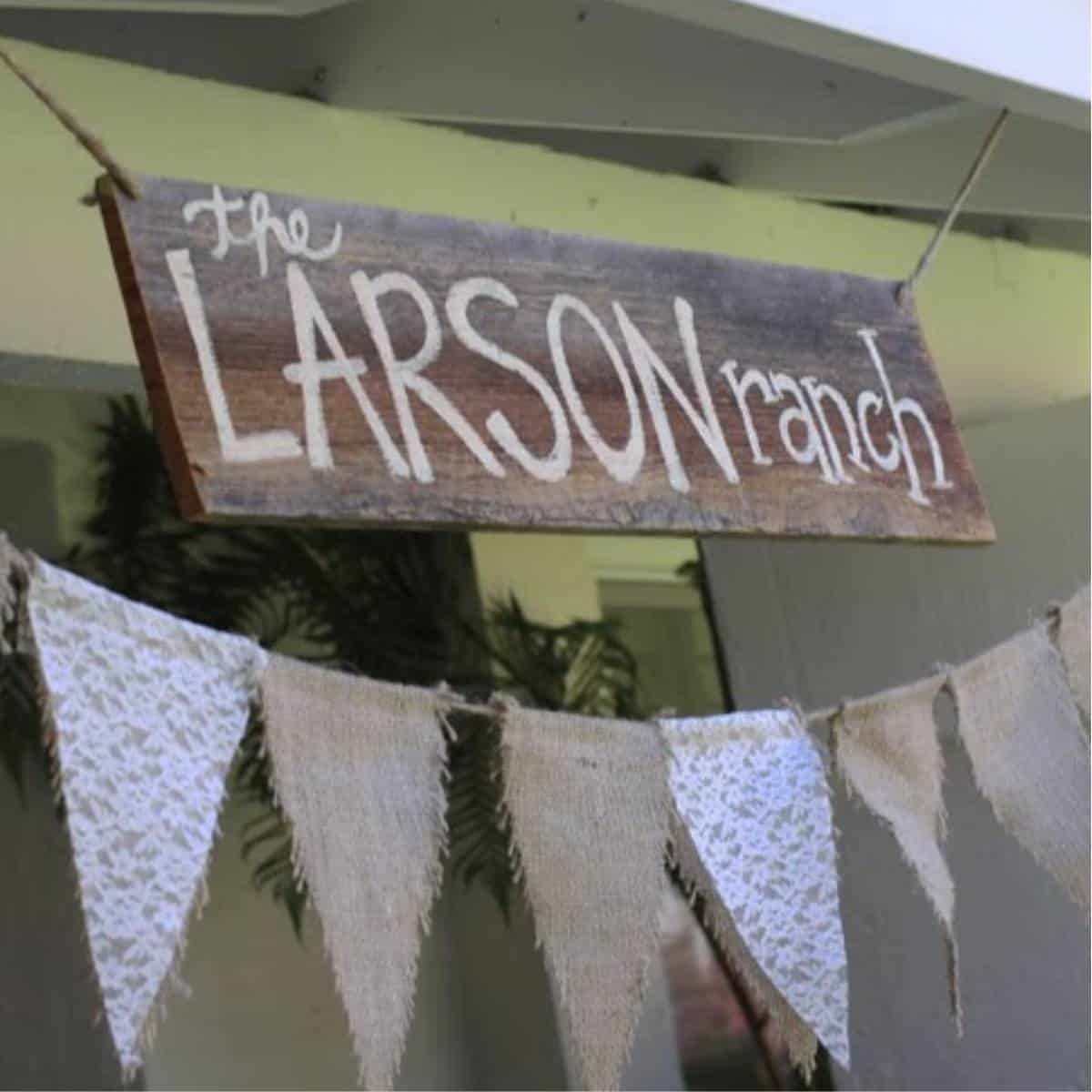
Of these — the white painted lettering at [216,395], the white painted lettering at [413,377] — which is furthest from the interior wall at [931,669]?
the white painted lettering at [216,395]

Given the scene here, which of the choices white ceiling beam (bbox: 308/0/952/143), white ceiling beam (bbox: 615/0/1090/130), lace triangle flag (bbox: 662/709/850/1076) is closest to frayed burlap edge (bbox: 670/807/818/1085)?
lace triangle flag (bbox: 662/709/850/1076)

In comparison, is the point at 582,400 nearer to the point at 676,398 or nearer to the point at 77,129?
the point at 676,398

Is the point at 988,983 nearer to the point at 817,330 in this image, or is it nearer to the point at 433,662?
the point at 433,662

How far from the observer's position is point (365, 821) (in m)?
1.23

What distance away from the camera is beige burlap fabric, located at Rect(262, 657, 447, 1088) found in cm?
120

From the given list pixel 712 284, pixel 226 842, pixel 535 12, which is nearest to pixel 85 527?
pixel 226 842

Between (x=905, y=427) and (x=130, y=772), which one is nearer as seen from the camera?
(x=130, y=772)

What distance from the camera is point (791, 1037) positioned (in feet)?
4.69

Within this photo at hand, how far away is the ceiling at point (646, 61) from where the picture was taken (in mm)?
1697

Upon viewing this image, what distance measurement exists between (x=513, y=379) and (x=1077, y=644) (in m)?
0.64

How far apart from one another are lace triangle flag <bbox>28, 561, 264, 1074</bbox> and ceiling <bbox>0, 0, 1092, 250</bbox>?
1.90 ft

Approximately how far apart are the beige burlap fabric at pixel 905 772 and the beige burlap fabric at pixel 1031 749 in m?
0.06

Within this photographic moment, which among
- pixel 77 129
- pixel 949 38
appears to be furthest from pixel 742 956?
pixel 949 38

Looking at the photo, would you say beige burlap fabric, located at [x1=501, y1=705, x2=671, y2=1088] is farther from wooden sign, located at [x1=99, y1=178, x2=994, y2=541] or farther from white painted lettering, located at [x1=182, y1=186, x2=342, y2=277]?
white painted lettering, located at [x1=182, y1=186, x2=342, y2=277]
